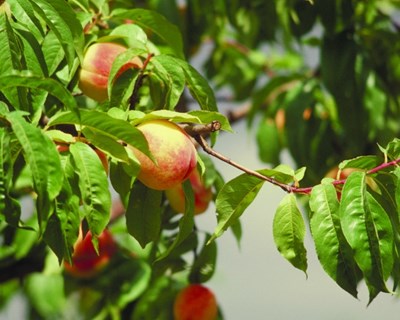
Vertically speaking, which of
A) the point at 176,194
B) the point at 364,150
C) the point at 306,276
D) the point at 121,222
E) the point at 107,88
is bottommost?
the point at 121,222

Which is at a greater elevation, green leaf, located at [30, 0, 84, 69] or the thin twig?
green leaf, located at [30, 0, 84, 69]

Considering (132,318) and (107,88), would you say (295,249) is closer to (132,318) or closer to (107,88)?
(107,88)

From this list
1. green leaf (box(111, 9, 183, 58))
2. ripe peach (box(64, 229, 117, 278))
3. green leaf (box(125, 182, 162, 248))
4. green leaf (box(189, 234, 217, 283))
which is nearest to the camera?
green leaf (box(125, 182, 162, 248))

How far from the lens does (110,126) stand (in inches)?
41.1

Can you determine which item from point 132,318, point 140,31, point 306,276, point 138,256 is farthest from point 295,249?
point 138,256

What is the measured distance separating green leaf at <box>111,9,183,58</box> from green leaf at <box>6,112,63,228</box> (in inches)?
19.6

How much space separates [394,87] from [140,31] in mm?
1086

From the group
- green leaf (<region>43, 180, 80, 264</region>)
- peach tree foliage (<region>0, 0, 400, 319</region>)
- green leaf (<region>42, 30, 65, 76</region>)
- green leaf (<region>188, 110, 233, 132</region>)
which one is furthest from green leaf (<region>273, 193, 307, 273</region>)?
green leaf (<region>42, 30, 65, 76</region>)

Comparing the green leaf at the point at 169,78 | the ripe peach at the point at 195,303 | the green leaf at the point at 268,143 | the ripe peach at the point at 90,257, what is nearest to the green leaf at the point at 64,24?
the green leaf at the point at 169,78

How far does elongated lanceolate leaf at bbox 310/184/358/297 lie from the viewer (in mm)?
1088

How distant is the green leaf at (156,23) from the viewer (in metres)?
1.42

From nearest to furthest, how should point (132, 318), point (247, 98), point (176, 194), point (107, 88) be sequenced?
point (107, 88) → point (176, 194) → point (132, 318) → point (247, 98)

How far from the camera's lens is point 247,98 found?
2723mm

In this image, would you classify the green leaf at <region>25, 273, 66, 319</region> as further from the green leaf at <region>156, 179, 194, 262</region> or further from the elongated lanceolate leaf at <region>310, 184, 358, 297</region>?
the elongated lanceolate leaf at <region>310, 184, 358, 297</region>
